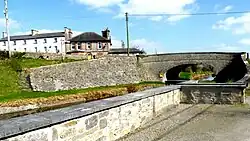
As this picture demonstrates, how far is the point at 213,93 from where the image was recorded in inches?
399

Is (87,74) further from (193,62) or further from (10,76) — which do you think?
(193,62)

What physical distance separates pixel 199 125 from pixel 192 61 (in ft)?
118

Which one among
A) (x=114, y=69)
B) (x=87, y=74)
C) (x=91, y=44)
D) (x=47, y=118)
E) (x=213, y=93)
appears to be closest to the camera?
(x=47, y=118)

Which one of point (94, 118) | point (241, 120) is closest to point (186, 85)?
point (241, 120)

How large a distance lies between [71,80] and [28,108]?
49.3 ft

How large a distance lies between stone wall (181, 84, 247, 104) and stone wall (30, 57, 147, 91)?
94.4ft

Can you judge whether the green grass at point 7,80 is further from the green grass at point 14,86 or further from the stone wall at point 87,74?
the stone wall at point 87,74

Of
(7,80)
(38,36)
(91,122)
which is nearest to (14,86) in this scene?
(7,80)

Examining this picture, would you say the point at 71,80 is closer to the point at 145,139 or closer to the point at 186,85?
the point at 186,85

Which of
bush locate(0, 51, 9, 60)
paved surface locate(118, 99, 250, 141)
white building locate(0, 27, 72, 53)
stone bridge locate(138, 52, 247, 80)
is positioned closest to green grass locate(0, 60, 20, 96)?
bush locate(0, 51, 9, 60)

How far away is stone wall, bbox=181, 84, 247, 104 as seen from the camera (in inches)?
388

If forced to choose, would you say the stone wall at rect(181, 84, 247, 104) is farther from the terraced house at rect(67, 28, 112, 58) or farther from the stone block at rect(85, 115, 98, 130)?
the terraced house at rect(67, 28, 112, 58)

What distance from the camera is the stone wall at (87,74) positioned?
38.1 metres

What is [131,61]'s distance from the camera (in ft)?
142
